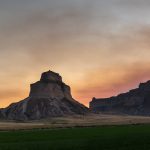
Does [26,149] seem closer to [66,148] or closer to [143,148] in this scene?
[66,148]

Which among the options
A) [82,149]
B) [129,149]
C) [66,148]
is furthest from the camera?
[66,148]

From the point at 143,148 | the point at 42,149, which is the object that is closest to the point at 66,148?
the point at 42,149

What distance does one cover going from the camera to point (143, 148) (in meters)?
45.8

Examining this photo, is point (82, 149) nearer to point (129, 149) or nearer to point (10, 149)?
point (129, 149)

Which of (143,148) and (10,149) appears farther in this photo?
(10,149)

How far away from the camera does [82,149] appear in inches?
1937

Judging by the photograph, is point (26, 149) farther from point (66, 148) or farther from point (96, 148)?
point (96, 148)

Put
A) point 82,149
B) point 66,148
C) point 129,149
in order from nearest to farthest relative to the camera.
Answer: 1. point 129,149
2. point 82,149
3. point 66,148

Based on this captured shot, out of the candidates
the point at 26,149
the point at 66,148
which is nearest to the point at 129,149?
the point at 66,148

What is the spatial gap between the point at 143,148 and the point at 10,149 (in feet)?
63.0

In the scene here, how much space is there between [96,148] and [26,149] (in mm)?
9776

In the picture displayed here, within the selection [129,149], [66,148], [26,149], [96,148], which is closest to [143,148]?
[129,149]

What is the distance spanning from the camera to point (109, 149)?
1868 inches

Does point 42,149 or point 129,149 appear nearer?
point 129,149
